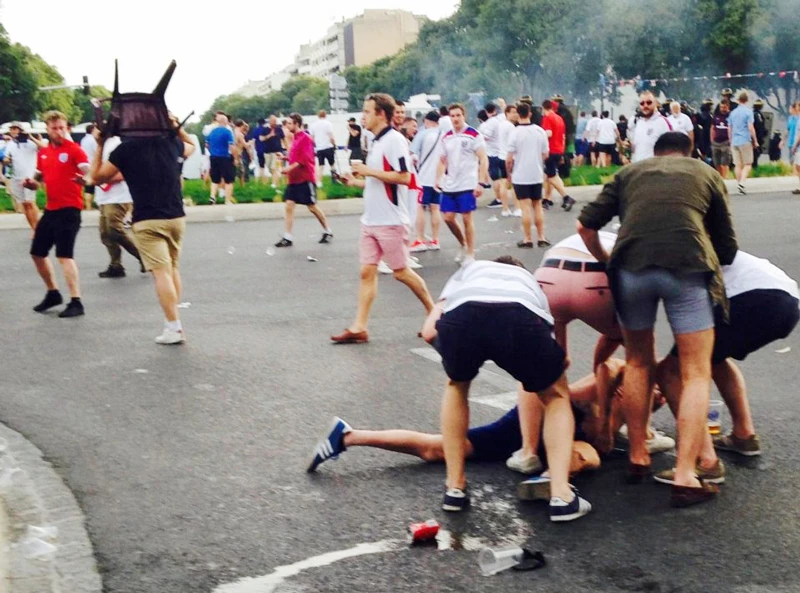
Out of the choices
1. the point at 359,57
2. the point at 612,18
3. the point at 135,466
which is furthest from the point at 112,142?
the point at 359,57

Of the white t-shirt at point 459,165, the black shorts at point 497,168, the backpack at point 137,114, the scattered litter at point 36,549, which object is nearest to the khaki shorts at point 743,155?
the black shorts at point 497,168

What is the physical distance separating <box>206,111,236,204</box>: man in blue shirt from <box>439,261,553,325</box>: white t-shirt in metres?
17.0

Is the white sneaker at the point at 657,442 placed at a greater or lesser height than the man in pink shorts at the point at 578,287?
lesser

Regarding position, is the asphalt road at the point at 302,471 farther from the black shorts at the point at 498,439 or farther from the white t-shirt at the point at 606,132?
the white t-shirt at the point at 606,132

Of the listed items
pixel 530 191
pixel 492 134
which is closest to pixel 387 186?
pixel 530 191

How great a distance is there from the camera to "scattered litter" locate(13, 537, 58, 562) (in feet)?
14.6

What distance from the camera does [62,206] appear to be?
1071 cm

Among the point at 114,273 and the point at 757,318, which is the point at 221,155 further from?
the point at 757,318

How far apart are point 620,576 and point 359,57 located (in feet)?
582

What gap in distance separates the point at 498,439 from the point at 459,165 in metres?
8.30

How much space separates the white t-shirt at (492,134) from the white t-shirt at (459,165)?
7.11m

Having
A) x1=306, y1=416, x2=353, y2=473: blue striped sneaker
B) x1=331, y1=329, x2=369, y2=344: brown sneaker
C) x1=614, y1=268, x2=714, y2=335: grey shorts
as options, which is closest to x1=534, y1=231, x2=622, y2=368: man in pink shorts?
x1=614, y1=268, x2=714, y2=335: grey shorts

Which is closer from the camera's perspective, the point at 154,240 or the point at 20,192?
the point at 154,240

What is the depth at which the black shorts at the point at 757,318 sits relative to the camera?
5.22 m
